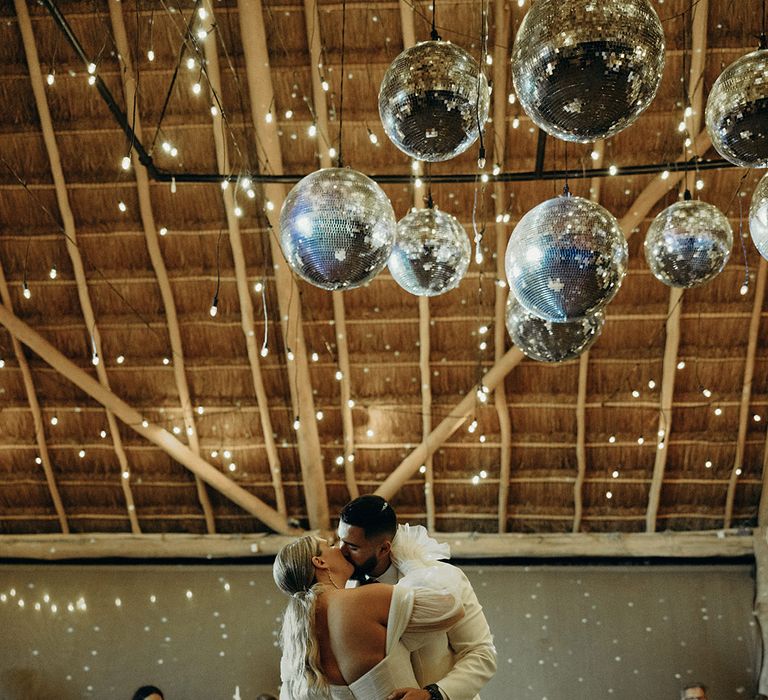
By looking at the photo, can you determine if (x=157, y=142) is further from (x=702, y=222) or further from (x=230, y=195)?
(x=702, y=222)

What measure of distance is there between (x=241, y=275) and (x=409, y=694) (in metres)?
4.42

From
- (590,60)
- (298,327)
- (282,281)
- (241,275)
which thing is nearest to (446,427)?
(298,327)

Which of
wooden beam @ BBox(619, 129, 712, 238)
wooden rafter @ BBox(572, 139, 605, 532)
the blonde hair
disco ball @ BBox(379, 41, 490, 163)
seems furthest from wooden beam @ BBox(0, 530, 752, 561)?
disco ball @ BBox(379, 41, 490, 163)

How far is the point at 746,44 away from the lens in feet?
16.5

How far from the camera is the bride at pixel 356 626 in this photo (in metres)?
2.08

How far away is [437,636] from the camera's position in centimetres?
220

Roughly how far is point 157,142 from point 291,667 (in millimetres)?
4595

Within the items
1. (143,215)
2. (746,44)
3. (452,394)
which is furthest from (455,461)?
(746,44)

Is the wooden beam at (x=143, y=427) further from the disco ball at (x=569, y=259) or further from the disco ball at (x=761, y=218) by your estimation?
the disco ball at (x=761, y=218)

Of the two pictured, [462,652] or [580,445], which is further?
[580,445]

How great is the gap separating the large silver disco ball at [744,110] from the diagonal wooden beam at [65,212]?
16.1 feet

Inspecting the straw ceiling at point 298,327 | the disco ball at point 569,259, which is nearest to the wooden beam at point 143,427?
the straw ceiling at point 298,327

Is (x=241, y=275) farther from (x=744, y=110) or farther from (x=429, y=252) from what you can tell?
(x=744, y=110)

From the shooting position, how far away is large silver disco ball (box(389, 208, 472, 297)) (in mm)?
3043
